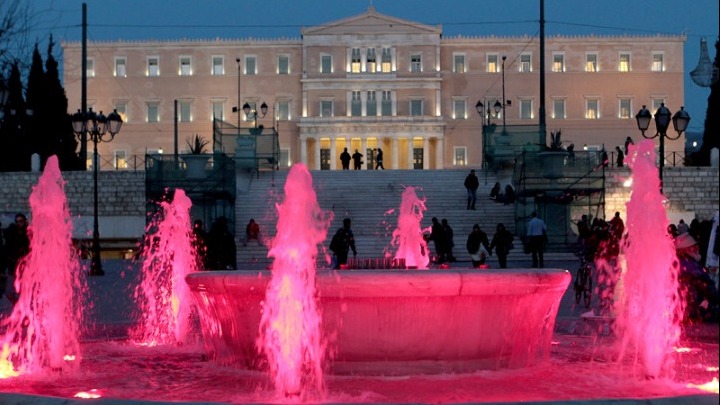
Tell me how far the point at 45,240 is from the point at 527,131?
2416 centimetres

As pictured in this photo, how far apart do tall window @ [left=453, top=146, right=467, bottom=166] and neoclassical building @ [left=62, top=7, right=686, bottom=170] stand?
0.19ft

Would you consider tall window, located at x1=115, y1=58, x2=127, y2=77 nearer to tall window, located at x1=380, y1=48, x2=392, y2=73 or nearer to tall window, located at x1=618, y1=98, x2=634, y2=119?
tall window, located at x1=380, y1=48, x2=392, y2=73

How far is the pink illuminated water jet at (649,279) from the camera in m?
7.91

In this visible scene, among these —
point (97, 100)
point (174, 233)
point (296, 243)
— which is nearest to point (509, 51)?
point (97, 100)

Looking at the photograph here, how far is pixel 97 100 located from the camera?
6256 cm

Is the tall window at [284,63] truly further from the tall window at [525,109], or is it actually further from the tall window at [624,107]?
the tall window at [624,107]

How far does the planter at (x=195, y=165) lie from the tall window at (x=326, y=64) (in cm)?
3543

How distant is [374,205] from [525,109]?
1344 inches

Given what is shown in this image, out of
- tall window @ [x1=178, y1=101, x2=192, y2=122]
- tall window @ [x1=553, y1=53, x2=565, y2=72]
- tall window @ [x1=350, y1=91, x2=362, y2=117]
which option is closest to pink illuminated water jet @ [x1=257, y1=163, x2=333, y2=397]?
tall window @ [x1=350, y1=91, x2=362, y2=117]

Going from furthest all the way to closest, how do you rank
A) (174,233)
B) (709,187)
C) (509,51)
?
(509,51)
(709,187)
(174,233)

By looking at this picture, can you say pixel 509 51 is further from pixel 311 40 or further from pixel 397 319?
pixel 397 319

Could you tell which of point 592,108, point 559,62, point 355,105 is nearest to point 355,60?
point 355,105

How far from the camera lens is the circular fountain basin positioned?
712 cm

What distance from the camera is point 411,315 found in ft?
23.8
